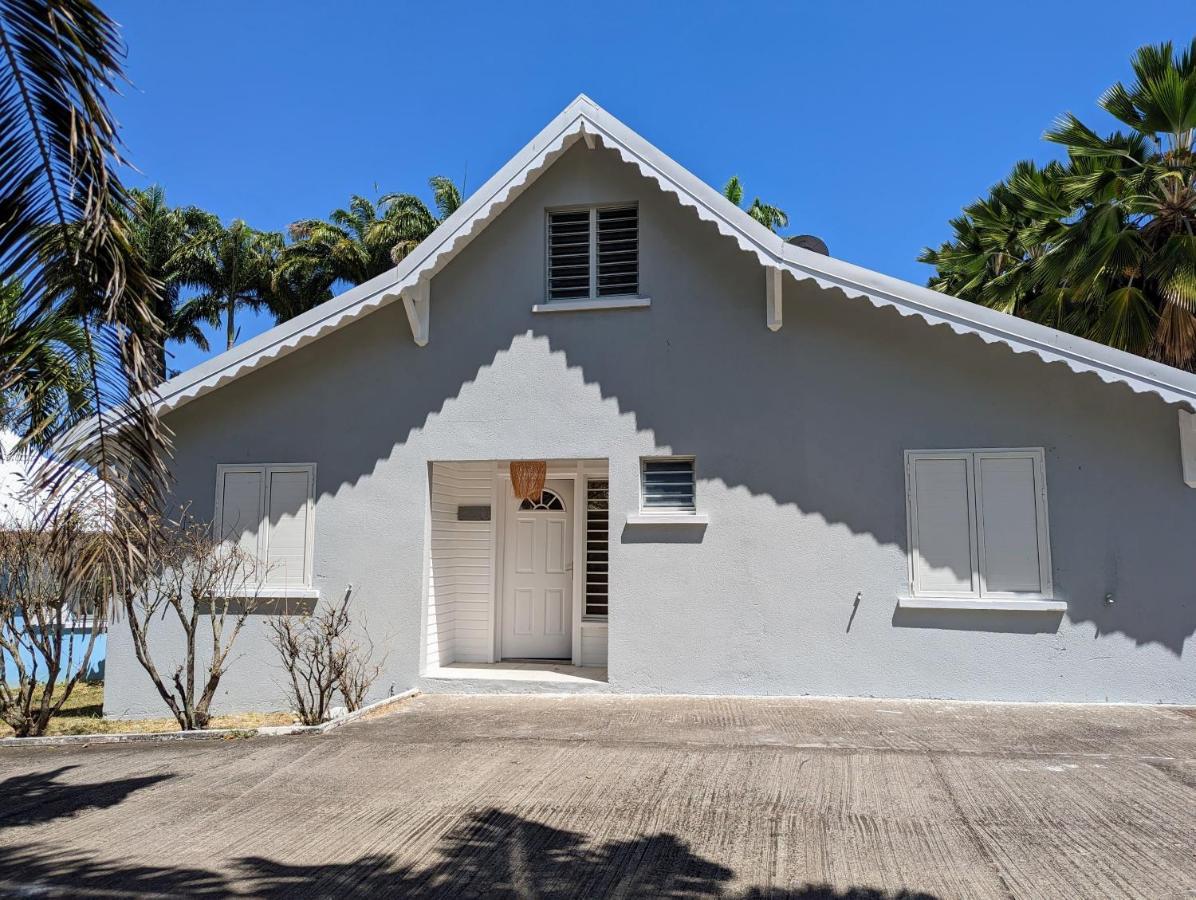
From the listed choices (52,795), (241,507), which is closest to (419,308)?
(241,507)

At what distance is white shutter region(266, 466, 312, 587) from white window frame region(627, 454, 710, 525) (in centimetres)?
393

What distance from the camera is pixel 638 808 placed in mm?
5906

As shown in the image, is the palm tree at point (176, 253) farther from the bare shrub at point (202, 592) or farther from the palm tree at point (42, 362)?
the palm tree at point (42, 362)

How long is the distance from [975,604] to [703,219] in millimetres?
4857

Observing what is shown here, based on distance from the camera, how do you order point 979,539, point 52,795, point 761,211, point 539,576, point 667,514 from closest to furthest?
point 52,795, point 979,539, point 667,514, point 539,576, point 761,211

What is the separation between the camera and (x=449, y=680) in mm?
10422

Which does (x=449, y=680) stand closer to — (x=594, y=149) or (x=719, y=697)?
(x=719, y=697)

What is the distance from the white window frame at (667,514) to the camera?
9.85 m

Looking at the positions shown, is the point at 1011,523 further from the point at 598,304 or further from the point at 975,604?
the point at 598,304

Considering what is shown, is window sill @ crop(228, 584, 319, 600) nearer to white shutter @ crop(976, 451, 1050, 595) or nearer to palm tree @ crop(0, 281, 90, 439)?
palm tree @ crop(0, 281, 90, 439)

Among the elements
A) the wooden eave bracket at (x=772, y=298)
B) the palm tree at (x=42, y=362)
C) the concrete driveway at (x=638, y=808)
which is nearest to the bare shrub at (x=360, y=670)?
the concrete driveway at (x=638, y=808)

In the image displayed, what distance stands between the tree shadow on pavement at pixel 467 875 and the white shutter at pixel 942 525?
5104mm

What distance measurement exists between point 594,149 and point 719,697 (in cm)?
635

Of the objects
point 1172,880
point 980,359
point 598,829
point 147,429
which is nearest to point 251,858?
point 598,829
